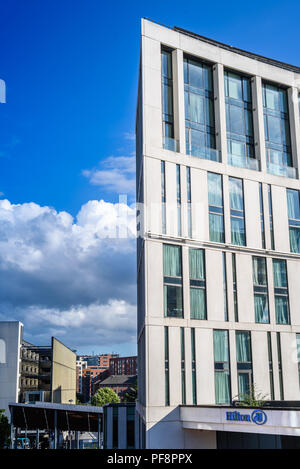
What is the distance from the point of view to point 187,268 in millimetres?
27891

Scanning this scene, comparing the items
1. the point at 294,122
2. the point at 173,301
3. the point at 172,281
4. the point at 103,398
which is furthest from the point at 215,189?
the point at 103,398

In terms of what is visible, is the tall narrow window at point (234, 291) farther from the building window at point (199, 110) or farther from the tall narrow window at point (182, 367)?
the building window at point (199, 110)

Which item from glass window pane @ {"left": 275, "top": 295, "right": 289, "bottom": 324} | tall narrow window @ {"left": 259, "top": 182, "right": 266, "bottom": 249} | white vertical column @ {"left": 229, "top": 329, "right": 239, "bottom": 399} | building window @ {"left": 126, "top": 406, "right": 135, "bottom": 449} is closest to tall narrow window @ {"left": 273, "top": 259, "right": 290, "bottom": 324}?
glass window pane @ {"left": 275, "top": 295, "right": 289, "bottom": 324}

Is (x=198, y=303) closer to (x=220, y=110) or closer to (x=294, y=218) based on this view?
(x=294, y=218)

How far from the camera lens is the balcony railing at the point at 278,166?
3247cm

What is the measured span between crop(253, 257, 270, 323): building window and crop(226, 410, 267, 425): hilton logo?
8700 millimetres

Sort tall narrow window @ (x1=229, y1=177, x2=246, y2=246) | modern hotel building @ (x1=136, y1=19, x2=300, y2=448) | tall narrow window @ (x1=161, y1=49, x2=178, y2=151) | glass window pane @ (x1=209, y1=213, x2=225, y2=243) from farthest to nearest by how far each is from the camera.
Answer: tall narrow window @ (x1=229, y1=177, x2=246, y2=246) < tall narrow window @ (x1=161, y1=49, x2=178, y2=151) < glass window pane @ (x1=209, y1=213, x2=225, y2=243) < modern hotel building @ (x1=136, y1=19, x2=300, y2=448)

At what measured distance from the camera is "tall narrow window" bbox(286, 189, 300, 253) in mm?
31611

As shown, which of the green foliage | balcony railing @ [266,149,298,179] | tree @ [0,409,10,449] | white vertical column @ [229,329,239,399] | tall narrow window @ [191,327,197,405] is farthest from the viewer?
tree @ [0,409,10,449]

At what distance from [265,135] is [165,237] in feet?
38.0

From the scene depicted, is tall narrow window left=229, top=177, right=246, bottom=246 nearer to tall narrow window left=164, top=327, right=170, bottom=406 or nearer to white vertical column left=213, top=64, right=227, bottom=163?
white vertical column left=213, top=64, right=227, bottom=163

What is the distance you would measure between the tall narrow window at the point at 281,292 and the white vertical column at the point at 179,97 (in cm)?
997

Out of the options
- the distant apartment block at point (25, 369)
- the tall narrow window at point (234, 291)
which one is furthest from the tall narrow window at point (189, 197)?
the distant apartment block at point (25, 369)
